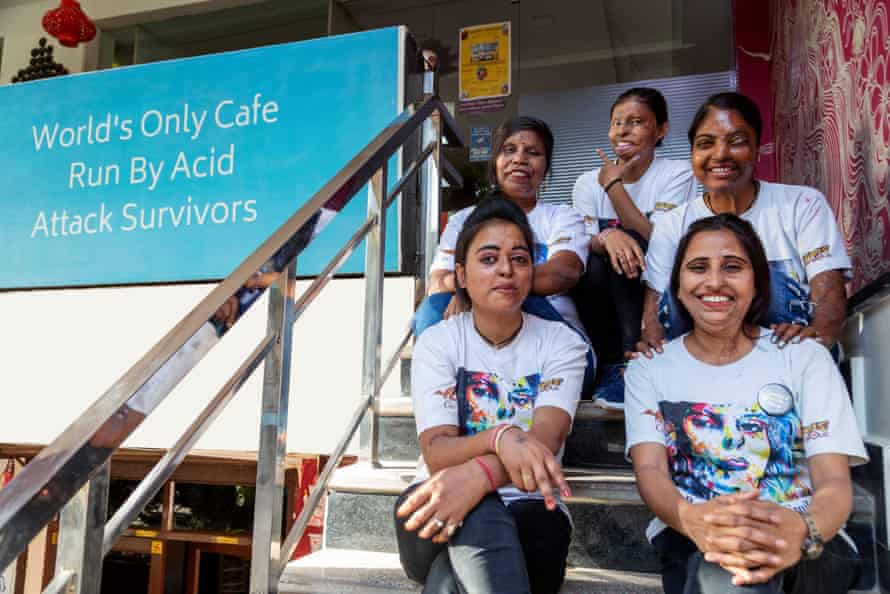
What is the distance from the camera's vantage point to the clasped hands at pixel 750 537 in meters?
0.94

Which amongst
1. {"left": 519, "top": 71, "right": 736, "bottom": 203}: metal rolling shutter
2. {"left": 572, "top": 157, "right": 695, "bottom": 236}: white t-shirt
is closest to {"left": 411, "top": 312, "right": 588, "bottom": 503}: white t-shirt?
{"left": 572, "top": 157, "right": 695, "bottom": 236}: white t-shirt

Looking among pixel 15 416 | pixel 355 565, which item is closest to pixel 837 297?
pixel 355 565

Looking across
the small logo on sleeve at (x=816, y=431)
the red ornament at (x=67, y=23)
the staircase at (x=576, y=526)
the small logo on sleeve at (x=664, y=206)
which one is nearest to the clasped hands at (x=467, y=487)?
the staircase at (x=576, y=526)

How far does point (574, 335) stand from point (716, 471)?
37cm

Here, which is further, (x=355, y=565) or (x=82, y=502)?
(x=355, y=565)

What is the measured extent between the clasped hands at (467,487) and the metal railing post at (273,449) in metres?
0.24

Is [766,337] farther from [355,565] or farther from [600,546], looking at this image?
[355,565]

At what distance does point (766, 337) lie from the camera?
1.24 metres

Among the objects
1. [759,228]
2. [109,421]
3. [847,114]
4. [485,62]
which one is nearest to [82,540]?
[109,421]

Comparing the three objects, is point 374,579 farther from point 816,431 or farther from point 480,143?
point 480,143

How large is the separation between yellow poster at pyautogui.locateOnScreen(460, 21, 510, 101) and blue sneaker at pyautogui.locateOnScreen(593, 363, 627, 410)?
2.94 meters

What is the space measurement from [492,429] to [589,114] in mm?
3243

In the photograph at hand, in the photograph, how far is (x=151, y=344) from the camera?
259 cm

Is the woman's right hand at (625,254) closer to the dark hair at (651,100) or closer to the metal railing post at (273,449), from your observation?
the dark hair at (651,100)
